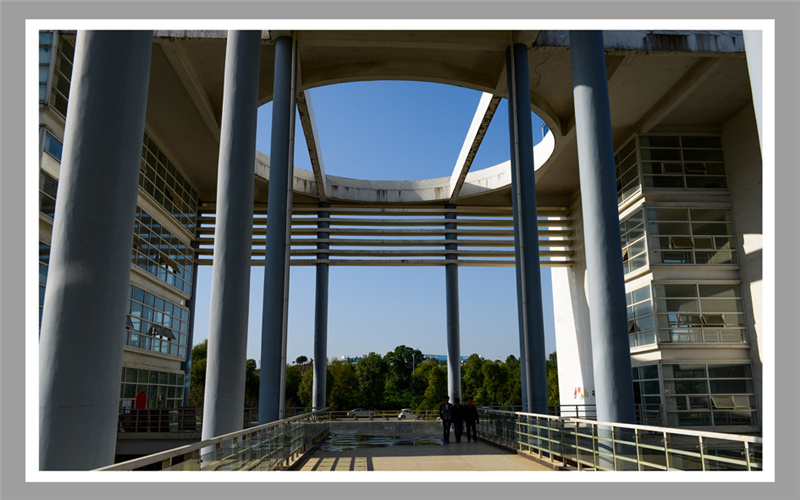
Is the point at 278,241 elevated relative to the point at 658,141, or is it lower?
lower

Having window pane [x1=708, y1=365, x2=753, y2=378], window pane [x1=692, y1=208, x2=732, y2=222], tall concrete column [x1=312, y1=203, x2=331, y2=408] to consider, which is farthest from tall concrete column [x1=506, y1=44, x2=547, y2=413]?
tall concrete column [x1=312, y1=203, x2=331, y2=408]

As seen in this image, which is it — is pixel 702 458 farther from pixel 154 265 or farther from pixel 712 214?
pixel 154 265

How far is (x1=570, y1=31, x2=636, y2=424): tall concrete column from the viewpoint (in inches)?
390

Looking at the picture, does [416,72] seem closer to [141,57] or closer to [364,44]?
[364,44]

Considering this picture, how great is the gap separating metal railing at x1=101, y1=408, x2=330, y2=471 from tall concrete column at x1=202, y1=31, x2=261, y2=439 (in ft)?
2.79

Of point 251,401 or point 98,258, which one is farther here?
point 251,401

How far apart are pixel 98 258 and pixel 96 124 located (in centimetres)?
102

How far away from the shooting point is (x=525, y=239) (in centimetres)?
1636

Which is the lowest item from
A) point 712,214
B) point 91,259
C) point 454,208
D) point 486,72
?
point 91,259

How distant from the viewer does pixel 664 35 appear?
1750 cm

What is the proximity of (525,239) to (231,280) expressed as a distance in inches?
357

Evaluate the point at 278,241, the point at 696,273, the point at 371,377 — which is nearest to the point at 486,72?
the point at 278,241

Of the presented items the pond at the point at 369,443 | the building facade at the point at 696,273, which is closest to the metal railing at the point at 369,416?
the pond at the point at 369,443

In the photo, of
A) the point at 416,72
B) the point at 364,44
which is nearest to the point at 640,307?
the point at 416,72
